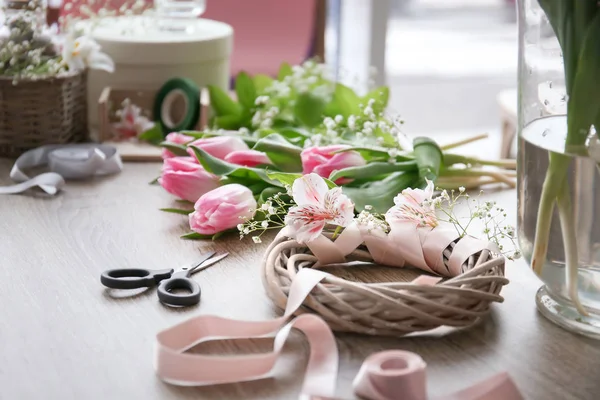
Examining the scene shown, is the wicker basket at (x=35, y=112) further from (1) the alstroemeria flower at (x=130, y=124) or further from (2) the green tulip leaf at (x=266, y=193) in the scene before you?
(2) the green tulip leaf at (x=266, y=193)

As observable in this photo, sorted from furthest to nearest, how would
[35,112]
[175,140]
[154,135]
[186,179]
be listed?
[154,135], [35,112], [175,140], [186,179]

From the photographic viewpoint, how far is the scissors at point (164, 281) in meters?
0.84

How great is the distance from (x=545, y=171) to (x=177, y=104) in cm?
90

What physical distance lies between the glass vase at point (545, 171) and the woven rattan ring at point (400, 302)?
58mm

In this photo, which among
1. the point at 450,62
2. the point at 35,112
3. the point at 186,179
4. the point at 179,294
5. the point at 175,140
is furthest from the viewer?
the point at 450,62

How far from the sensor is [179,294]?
0.85m

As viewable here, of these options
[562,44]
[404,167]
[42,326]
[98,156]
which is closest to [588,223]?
[562,44]

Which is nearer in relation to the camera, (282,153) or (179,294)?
(179,294)

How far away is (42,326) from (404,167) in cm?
52

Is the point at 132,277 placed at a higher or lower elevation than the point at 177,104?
lower

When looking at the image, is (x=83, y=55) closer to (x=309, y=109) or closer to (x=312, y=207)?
(x=309, y=109)

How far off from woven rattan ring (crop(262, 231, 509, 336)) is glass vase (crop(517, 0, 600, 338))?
0.19 feet

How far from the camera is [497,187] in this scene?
125cm

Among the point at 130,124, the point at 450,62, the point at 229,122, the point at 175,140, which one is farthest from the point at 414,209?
the point at 450,62
